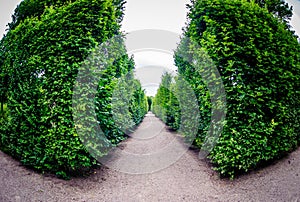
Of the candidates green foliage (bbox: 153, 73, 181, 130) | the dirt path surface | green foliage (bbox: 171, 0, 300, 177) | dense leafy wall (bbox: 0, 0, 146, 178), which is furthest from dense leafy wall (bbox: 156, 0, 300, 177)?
green foliage (bbox: 153, 73, 181, 130)

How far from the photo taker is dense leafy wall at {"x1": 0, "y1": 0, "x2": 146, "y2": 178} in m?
4.25

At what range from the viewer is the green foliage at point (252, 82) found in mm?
4473

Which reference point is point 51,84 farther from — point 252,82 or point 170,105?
point 170,105

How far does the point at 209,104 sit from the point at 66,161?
3.70 metres

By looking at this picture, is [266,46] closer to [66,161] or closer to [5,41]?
[66,161]

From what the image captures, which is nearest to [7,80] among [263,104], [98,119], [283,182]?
[98,119]

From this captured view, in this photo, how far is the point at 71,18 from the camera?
4.60 meters

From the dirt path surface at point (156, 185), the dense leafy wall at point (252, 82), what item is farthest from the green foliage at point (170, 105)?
the dense leafy wall at point (252, 82)

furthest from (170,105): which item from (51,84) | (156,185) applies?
(51,84)

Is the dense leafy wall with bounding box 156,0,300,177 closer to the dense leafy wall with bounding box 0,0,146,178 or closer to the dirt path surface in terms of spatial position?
the dirt path surface

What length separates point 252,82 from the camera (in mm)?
4582

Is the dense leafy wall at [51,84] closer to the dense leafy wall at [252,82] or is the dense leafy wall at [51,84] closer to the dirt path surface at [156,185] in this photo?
the dirt path surface at [156,185]

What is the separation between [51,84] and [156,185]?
328 centimetres

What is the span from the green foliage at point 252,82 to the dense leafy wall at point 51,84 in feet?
9.39
